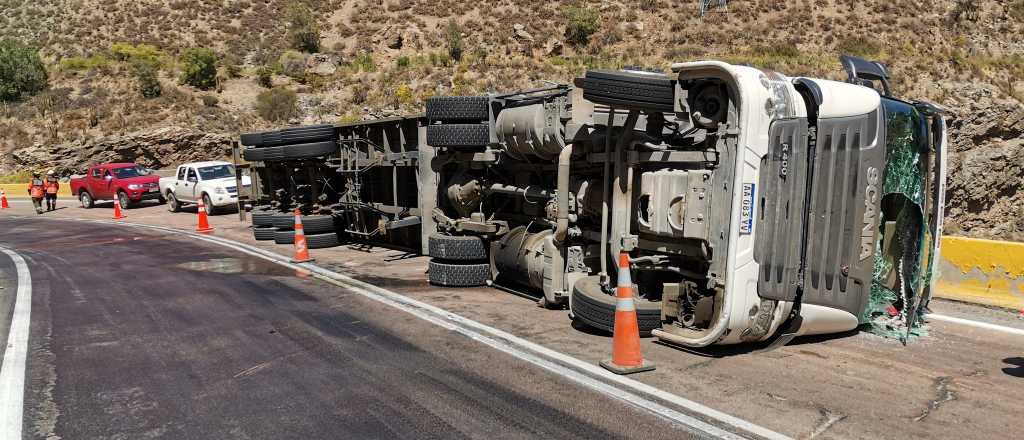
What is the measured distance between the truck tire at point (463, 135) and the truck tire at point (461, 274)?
1.62m

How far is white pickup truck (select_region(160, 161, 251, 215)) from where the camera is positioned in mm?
21281

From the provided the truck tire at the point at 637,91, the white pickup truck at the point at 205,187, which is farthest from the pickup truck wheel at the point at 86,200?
the truck tire at the point at 637,91

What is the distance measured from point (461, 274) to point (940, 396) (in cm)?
567

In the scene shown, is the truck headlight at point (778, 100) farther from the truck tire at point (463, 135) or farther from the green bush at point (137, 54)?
the green bush at point (137, 54)

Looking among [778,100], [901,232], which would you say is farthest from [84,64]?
[901,232]

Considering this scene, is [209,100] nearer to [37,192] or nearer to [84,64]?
[84,64]

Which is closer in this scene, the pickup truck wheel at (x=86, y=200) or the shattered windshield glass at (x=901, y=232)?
the shattered windshield glass at (x=901, y=232)

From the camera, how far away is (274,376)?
5.35 meters

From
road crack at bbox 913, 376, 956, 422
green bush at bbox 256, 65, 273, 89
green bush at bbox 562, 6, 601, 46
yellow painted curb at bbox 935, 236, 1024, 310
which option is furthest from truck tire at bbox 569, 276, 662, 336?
green bush at bbox 562, 6, 601, 46

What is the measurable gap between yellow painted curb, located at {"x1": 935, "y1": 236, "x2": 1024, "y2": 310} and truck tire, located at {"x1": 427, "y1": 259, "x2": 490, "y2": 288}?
18.1 feet

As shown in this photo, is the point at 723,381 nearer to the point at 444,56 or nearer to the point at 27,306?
the point at 27,306

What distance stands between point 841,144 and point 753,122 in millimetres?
695

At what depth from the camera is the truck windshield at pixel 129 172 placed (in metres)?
25.3

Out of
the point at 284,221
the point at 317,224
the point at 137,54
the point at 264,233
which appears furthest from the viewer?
the point at 137,54
